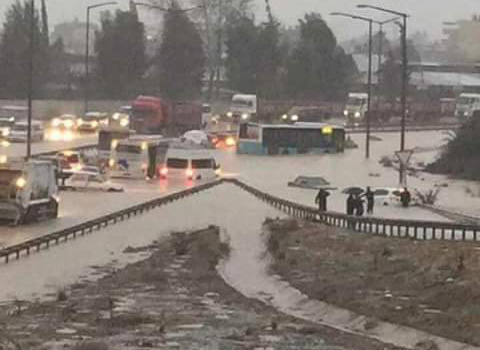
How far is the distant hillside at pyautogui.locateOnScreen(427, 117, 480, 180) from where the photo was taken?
70.6 metres

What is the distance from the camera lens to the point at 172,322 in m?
21.0

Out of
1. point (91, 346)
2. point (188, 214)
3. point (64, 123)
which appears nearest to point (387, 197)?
point (188, 214)

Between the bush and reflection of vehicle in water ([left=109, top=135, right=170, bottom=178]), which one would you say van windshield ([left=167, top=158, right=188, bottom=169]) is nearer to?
reflection of vehicle in water ([left=109, top=135, right=170, bottom=178])

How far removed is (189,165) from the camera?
58.4 metres

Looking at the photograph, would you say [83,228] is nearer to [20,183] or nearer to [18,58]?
[20,183]

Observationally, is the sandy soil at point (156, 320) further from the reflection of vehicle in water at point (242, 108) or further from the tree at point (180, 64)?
the tree at point (180, 64)

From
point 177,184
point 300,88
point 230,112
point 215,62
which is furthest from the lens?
point 215,62

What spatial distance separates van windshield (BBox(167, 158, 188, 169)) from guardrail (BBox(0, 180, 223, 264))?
9.41 metres

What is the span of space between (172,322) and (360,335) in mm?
2971

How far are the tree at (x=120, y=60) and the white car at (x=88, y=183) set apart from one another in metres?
73.7

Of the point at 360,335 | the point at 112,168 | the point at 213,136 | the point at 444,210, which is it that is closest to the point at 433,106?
the point at 213,136

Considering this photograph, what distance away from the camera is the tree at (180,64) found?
127 meters

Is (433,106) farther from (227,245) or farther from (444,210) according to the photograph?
(227,245)

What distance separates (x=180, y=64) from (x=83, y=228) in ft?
311
